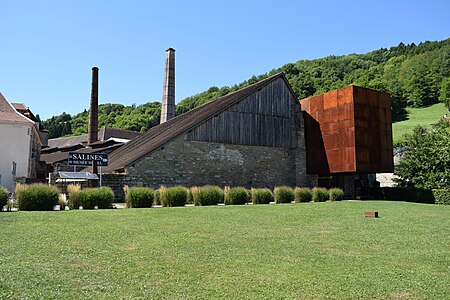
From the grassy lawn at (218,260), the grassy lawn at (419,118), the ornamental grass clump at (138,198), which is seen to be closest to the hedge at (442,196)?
the grassy lawn at (218,260)

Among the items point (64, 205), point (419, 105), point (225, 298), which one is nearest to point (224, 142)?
point (64, 205)

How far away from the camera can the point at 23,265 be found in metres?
5.73

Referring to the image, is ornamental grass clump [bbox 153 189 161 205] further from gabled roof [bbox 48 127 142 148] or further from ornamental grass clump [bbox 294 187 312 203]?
gabled roof [bbox 48 127 142 148]

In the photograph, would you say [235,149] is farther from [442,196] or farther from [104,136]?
[104,136]

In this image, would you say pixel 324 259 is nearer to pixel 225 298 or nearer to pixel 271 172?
pixel 225 298

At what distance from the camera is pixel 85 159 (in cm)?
2075

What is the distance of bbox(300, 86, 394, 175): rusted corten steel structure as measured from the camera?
26.0 m

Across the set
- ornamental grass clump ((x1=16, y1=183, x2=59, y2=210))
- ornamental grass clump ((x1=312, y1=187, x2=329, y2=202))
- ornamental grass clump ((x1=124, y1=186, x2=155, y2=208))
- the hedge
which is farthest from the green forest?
ornamental grass clump ((x1=16, y1=183, x2=59, y2=210))

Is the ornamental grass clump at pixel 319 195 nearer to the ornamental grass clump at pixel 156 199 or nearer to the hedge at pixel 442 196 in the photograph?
the hedge at pixel 442 196

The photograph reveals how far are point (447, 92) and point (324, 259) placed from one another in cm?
7992

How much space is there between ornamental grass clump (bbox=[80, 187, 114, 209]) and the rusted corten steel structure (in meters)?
16.1

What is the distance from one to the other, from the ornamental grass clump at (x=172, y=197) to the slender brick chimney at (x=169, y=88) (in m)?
26.8

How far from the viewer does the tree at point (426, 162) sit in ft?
88.7

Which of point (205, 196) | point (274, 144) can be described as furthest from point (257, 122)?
point (205, 196)
